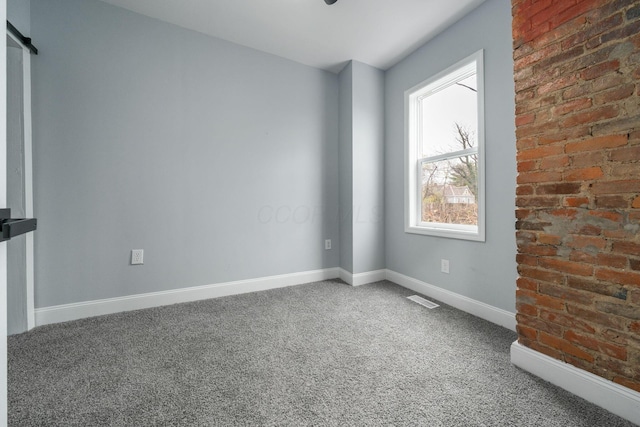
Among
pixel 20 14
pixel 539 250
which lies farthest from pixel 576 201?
pixel 20 14

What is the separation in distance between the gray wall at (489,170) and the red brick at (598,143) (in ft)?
2.14

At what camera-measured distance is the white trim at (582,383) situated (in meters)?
1.12

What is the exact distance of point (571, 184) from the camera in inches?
50.4

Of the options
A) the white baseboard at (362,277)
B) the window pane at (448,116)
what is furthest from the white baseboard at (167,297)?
the window pane at (448,116)

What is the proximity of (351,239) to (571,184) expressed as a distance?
199cm

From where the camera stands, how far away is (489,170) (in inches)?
81.7

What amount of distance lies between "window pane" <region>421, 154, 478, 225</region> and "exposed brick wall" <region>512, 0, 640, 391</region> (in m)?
0.87

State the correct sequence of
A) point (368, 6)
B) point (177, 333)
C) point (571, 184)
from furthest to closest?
point (368, 6) < point (177, 333) < point (571, 184)

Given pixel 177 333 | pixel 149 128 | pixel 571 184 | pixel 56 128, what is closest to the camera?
pixel 571 184

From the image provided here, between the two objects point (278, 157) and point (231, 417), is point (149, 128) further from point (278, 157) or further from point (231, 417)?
point (231, 417)

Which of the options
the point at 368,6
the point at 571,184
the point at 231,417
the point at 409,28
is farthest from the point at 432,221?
the point at 231,417

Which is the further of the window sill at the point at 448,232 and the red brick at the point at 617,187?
the window sill at the point at 448,232

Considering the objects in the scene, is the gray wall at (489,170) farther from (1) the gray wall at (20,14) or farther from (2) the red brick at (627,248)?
(1) the gray wall at (20,14)

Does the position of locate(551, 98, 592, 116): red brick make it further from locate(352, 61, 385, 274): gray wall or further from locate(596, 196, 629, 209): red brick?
locate(352, 61, 385, 274): gray wall
